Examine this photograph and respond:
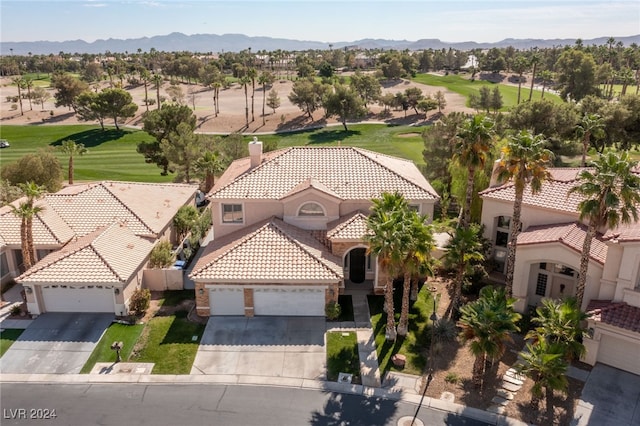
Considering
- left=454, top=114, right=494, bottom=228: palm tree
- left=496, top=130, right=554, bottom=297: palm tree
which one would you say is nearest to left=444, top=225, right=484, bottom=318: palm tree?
left=496, top=130, right=554, bottom=297: palm tree

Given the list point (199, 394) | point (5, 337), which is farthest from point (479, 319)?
point (5, 337)

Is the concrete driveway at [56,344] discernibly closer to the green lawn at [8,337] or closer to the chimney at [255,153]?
the green lawn at [8,337]

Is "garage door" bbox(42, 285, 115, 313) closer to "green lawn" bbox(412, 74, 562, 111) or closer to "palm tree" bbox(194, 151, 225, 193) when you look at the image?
"palm tree" bbox(194, 151, 225, 193)

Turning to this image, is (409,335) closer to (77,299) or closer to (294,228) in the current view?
(294,228)

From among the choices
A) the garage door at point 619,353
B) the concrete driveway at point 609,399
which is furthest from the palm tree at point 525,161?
the concrete driveway at point 609,399

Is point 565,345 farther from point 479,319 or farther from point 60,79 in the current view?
point 60,79

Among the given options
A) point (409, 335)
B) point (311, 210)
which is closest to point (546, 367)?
point (409, 335)
